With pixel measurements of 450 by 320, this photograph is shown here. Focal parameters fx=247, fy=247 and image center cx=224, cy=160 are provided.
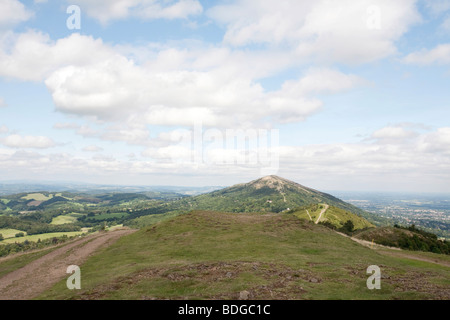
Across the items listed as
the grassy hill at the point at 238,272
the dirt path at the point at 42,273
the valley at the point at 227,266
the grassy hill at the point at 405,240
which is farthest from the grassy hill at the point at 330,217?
the dirt path at the point at 42,273

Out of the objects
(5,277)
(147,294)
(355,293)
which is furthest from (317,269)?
(5,277)

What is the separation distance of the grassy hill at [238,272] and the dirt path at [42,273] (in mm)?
3195

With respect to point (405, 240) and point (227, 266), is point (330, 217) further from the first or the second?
point (227, 266)

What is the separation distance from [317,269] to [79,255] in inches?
1916

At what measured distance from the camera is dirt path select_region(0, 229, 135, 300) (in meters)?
32.2

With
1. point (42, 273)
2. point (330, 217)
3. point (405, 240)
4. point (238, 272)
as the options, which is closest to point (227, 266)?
point (238, 272)

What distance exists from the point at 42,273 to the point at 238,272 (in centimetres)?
3644

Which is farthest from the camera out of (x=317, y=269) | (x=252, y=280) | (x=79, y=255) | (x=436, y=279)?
(x=79, y=255)

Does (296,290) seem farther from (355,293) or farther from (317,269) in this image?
(317,269)

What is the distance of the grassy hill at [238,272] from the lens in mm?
23703

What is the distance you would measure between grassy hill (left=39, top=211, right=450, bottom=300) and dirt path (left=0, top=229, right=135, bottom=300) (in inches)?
126

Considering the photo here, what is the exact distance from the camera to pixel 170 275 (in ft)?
98.5

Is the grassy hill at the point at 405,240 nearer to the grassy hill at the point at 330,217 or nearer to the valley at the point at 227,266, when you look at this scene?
the valley at the point at 227,266
